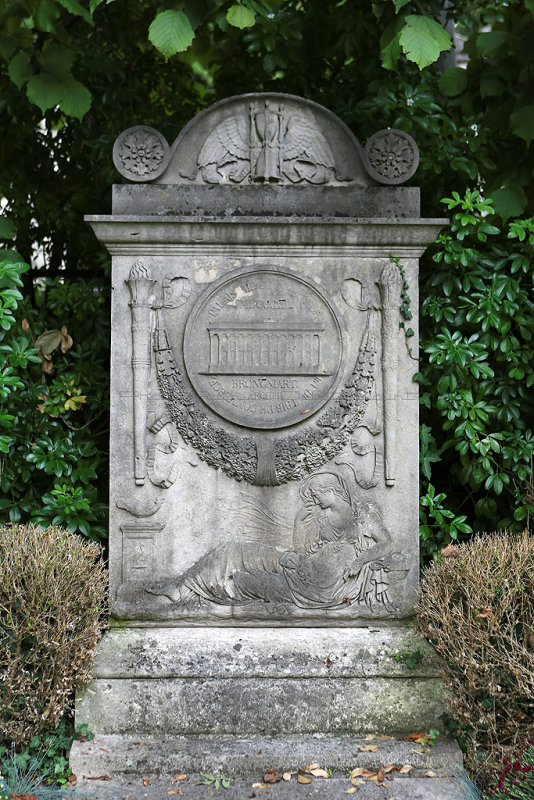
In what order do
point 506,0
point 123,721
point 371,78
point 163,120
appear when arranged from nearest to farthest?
1. point 123,721
2. point 506,0
3. point 371,78
4. point 163,120

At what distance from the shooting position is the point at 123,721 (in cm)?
357

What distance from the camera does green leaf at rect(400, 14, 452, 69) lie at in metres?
3.70

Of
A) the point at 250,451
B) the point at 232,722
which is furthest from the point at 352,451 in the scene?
the point at 232,722

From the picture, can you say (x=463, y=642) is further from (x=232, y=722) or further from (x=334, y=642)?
(x=232, y=722)

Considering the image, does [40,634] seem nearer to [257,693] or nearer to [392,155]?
[257,693]

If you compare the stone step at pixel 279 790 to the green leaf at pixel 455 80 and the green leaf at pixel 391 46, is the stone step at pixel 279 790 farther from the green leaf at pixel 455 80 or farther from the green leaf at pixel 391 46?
the green leaf at pixel 455 80

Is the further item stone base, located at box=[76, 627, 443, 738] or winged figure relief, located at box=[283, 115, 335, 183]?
winged figure relief, located at box=[283, 115, 335, 183]

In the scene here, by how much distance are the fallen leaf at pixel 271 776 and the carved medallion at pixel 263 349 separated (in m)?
1.55

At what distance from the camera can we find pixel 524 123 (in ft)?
14.5

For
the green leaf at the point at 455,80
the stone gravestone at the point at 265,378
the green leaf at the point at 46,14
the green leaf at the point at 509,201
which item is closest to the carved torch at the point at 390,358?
the stone gravestone at the point at 265,378

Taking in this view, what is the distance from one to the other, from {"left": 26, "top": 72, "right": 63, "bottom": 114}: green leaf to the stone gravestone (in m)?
0.78

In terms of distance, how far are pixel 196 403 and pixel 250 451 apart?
14.2 inches

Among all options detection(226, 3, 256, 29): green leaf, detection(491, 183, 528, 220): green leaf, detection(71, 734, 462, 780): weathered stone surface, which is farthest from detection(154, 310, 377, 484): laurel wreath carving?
detection(226, 3, 256, 29): green leaf

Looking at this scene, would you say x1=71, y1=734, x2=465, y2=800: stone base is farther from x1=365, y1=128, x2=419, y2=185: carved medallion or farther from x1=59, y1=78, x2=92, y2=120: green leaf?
x1=59, y1=78, x2=92, y2=120: green leaf
